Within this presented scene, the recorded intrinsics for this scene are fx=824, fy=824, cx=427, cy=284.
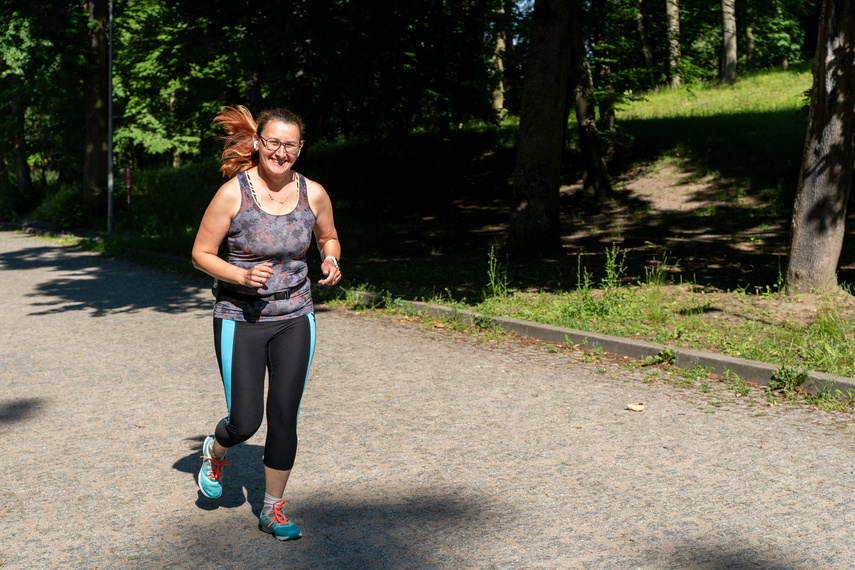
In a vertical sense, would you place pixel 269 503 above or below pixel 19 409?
above

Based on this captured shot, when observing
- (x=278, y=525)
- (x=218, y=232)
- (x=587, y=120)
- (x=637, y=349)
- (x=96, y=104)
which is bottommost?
(x=278, y=525)

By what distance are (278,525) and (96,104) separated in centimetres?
2504

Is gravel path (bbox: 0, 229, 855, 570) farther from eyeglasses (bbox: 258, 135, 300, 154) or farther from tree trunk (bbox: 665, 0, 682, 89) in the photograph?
tree trunk (bbox: 665, 0, 682, 89)

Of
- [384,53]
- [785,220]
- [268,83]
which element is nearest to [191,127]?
[268,83]

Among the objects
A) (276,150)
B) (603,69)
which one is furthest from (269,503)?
(603,69)

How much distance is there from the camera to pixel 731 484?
4.64 metres

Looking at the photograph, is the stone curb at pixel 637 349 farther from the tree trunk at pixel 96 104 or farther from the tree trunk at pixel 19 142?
the tree trunk at pixel 19 142

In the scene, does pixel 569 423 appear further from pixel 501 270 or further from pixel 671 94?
pixel 671 94

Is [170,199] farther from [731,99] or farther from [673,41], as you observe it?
[731,99]

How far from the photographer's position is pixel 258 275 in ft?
11.8

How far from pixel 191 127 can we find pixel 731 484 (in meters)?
39.4

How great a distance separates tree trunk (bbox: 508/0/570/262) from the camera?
1308cm

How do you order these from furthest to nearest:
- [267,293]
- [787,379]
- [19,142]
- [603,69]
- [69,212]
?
[19,142]
[69,212]
[603,69]
[787,379]
[267,293]

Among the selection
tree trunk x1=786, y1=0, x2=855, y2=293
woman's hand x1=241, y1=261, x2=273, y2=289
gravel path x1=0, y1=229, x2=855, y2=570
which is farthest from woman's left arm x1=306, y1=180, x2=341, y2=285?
tree trunk x1=786, y1=0, x2=855, y2=293
